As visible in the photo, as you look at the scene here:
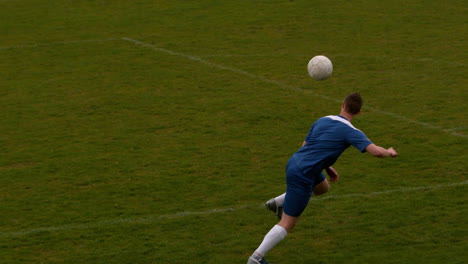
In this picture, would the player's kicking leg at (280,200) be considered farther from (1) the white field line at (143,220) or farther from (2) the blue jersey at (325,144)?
(1) the white field line at (143,220)

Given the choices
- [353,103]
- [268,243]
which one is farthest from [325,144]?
[268,243]

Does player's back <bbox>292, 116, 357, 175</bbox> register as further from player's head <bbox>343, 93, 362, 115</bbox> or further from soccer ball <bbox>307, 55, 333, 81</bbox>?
soccer ball <bbox>307, 55, 333, 81</bbox>

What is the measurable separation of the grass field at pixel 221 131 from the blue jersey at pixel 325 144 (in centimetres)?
122

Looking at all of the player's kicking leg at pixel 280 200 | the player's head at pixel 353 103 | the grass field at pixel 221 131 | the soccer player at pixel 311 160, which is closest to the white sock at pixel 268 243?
the soccer player at pixel 311 160

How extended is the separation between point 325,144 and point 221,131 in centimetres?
656

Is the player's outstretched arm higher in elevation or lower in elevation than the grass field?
higher

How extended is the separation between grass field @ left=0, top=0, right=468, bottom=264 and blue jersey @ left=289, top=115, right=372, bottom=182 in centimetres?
122

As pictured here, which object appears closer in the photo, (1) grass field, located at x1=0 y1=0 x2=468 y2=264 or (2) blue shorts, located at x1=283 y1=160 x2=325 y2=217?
(2) blue shorts, located at x1=283 y1=160 x2=325 y2=217

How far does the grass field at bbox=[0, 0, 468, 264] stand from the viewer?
10016 mm

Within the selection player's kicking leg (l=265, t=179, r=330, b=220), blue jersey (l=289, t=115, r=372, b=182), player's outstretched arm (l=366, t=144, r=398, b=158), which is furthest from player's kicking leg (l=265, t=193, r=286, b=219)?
player's outstretched arm (l=366, t=144, r=398, b=158)

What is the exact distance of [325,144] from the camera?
8.82 m

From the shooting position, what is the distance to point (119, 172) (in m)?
12.9

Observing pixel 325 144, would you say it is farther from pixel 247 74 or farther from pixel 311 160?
pixel 247 74

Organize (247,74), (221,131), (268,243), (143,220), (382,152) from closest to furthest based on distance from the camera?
1. (382,152)
2. (268,243)
3. (143,220)
4. (221,131)
5. (247,74)
